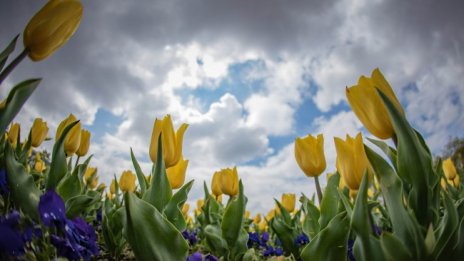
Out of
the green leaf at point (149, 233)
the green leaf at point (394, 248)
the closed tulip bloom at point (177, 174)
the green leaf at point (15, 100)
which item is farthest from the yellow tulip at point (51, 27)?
the green leaf at point (394, 248)

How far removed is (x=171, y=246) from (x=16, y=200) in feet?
3.47

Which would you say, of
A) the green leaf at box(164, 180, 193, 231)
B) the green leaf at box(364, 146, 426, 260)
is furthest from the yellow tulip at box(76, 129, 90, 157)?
the green leaf at box(364, 146, 426, 260)

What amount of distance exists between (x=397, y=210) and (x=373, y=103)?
0.58 meters

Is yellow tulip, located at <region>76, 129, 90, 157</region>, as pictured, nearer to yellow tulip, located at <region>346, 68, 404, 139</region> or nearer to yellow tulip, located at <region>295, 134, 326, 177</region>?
yellow tulip, located at <region>295, 134, 326, 177</region>

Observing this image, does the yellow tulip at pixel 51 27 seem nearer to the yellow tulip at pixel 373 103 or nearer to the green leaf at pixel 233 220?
the yellow tulip at pixel 373 103

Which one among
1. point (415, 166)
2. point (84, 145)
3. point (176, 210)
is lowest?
point (176, 210)

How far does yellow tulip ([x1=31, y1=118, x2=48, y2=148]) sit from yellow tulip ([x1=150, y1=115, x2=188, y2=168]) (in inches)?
84.4

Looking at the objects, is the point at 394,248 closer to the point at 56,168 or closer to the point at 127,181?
the point at 56,168

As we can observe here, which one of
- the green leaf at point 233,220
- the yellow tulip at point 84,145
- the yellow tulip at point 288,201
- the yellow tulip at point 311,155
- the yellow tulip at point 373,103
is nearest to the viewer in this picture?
the yellow tulip at point 373,103

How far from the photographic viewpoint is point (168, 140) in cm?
224

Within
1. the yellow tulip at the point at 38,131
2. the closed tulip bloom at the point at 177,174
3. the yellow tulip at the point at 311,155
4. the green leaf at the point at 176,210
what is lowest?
the green leaf at the point at 176,210

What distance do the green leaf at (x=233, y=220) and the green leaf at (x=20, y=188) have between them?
1.46 meters

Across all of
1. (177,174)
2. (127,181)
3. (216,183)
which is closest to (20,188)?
(177,174)

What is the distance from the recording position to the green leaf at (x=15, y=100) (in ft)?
5.19
